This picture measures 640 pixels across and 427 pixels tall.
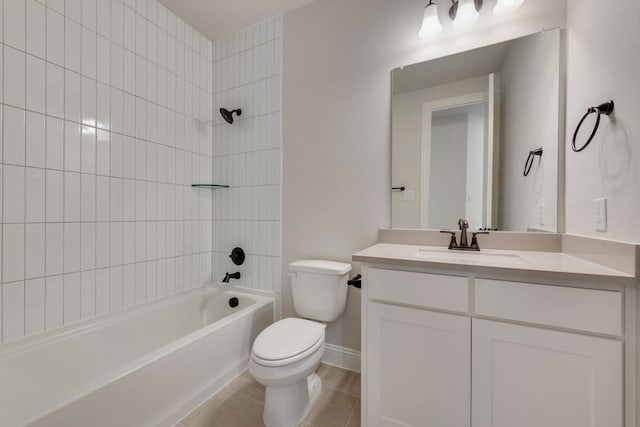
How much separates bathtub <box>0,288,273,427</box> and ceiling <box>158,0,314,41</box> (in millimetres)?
2175

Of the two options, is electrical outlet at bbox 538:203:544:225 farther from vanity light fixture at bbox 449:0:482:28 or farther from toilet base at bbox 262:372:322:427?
toilet base at bbox 262:372:322:427

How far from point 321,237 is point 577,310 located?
4.25 ft

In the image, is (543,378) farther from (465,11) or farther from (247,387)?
(465,11)

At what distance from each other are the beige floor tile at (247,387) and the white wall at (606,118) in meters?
1.78

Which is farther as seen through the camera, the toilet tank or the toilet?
the toilet tank

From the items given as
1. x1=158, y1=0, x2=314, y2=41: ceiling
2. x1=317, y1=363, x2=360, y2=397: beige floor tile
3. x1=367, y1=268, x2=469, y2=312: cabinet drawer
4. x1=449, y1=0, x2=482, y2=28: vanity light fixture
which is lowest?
x1=317, y1=363, x2=360, y2=397: beige floor tile

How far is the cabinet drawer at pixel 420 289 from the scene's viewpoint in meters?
0.97

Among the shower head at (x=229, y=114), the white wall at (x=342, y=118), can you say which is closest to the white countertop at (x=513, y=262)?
the white wall at (x=342, y=118)

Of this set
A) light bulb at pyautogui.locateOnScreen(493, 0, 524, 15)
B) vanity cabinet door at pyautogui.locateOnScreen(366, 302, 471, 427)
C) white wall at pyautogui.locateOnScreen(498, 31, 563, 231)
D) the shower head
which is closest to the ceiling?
the shower head

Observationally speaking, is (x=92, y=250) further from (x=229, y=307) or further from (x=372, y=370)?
(x=372, y=370)

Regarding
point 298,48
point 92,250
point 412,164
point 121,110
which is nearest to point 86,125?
point 121,110

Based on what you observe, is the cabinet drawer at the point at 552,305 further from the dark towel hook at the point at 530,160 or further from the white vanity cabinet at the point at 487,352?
the dark towel hook at the point at 530,160

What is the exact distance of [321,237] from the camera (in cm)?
180

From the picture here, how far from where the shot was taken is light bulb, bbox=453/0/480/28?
4.35 feet
